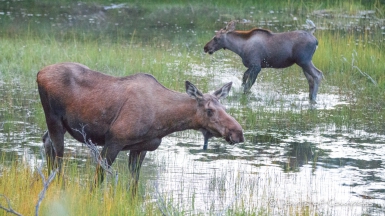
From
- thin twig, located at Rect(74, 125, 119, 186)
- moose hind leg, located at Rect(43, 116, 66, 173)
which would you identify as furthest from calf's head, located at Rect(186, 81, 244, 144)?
moose hind leg, located at Rect(43, 116, 66, 173)

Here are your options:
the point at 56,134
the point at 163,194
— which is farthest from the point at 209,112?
the point at 56,134

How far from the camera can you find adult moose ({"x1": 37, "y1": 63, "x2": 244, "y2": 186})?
7.44 m

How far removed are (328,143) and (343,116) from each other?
1.88 m

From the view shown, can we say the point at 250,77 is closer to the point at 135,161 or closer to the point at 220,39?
the point at 220,39

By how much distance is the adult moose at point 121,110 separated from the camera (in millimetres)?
7438

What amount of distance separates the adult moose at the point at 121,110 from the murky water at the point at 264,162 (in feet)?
1.88

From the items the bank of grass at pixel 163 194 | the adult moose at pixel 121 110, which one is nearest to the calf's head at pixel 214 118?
the adult moose at pixel 121 110

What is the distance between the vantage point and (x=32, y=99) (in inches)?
510

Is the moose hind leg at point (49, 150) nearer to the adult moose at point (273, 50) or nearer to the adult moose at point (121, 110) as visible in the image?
the adult moose at point (121, 110)

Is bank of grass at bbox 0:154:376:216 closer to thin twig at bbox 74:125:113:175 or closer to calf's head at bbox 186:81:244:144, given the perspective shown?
thin twig at bbox 74:125:113:175

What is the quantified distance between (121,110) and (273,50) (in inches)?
331

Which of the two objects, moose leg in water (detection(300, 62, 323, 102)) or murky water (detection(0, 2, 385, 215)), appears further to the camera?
moose leg in water (detection(300, 62, 323, 102))

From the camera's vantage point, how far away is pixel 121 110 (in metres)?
7.59

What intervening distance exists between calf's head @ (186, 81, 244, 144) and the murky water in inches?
24.2
